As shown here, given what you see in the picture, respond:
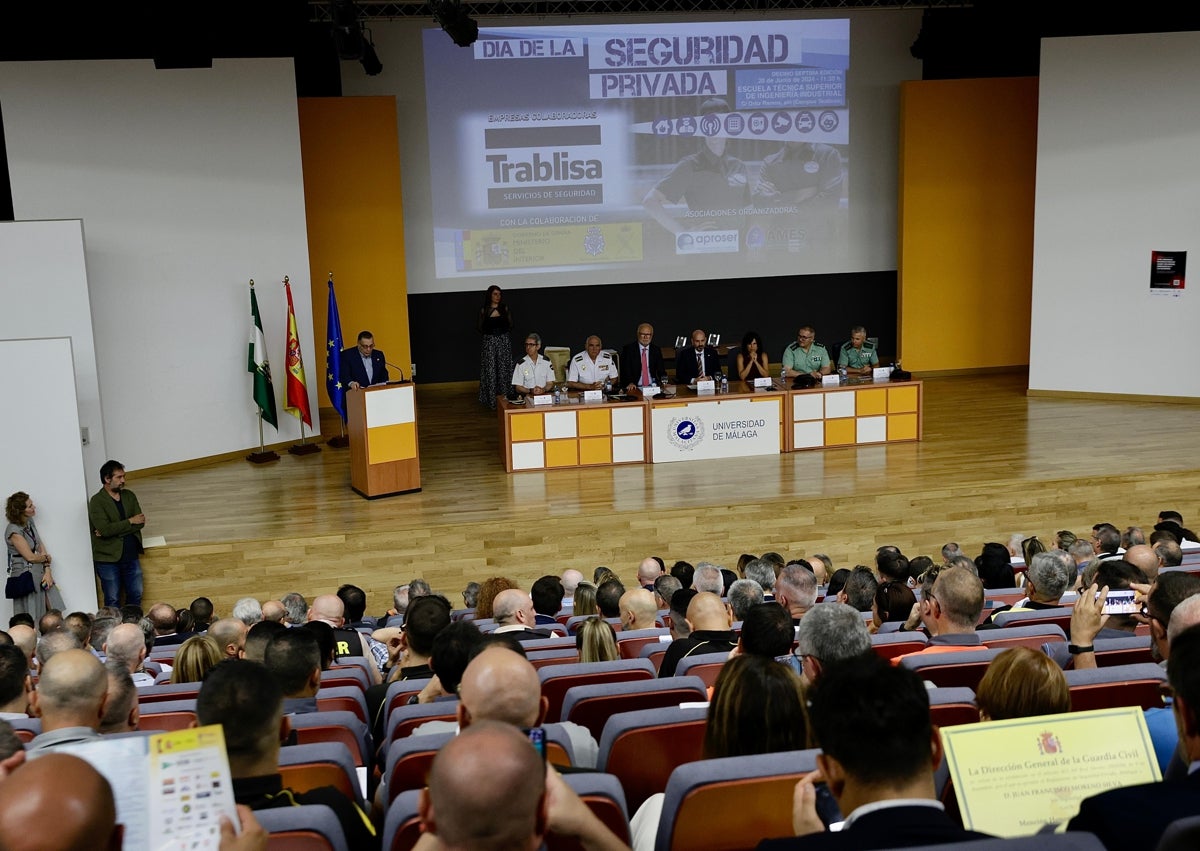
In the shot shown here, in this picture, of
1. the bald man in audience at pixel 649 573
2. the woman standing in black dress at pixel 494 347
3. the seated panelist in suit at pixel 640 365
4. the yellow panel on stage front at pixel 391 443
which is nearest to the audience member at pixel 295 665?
the bald man in audience at pixel 649 573

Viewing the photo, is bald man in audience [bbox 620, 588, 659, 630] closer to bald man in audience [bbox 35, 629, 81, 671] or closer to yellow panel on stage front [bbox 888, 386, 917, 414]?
bald man in audience [bbox 35, 629, 81, 671]

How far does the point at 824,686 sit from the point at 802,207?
1333 centimetres

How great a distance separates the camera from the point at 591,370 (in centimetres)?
1173

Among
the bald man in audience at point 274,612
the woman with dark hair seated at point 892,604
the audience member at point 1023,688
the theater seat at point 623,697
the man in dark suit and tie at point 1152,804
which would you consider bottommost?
the bald man in audience at point 274,612

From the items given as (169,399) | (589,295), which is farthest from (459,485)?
(589,295)

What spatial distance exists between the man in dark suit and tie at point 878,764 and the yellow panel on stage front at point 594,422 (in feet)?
29.2

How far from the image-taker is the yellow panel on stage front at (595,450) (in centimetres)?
1113

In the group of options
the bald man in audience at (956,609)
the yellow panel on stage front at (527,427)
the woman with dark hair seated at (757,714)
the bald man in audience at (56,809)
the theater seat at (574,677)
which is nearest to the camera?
the bald man in audience at (56,809)

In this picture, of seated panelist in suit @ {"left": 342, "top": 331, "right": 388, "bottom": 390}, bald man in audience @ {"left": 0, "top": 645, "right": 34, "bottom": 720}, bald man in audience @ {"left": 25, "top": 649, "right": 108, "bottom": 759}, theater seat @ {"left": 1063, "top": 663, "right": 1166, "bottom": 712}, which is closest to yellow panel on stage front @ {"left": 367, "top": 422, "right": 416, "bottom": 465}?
seated panelist in suit @ {"left": 342, "top": 331, "right": 388, "bottom": 390}

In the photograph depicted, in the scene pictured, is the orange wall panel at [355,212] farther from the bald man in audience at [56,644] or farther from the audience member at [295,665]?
the audience member at [295,665]

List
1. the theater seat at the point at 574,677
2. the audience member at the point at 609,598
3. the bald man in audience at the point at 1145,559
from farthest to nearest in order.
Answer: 1. the audience member at the point at 609,598
2. the bald man in audience at the point at 1145,559
3. the theater seat at the point at 574,677

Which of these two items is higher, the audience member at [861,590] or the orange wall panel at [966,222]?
the orange wall panel at [966,222]

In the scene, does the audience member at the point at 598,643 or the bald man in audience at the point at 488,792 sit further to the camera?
the audience member at the point at 598,643

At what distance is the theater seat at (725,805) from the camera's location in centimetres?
248
